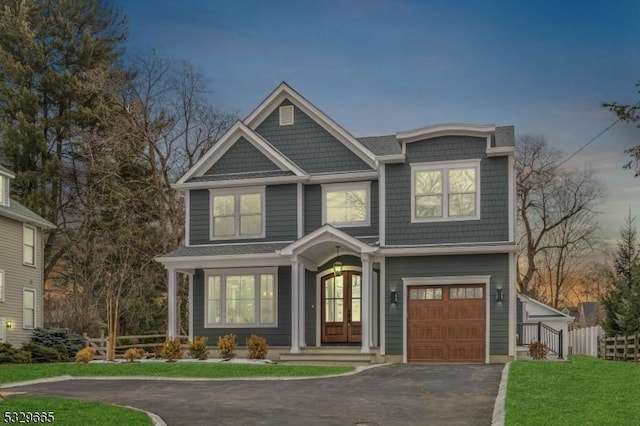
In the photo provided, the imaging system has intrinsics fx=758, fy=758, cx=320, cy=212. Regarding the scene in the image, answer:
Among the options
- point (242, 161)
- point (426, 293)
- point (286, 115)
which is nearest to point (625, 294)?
point (426, 293)

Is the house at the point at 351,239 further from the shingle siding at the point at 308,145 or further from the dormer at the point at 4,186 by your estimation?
the dormer at the point at 4,186

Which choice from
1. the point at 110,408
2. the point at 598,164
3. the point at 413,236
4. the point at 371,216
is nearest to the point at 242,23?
the point at 371,216

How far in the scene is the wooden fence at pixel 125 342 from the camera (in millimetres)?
27992

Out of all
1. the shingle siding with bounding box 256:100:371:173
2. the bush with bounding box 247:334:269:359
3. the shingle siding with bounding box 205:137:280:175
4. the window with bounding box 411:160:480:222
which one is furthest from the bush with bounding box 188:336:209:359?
the window with bounding box 411:160:480:222

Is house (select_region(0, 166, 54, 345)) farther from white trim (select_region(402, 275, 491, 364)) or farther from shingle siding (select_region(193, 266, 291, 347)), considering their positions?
white trim (select_region(402, 275, 491, 364))

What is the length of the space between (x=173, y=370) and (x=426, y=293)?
7981 mm

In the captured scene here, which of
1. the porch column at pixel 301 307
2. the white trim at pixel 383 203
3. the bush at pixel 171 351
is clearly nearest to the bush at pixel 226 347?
the bush at pixel 171 351

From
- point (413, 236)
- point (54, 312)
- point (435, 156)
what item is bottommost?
point (54, 312)

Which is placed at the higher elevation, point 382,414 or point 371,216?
point 371,216

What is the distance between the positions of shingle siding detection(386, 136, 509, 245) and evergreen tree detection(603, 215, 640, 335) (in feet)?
26.7

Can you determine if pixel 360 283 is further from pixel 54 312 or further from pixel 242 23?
pixel 54 312

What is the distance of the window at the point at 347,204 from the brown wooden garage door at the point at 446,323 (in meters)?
3.16

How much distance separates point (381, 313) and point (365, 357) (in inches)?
56.5

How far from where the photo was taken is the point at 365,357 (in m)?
22.5
